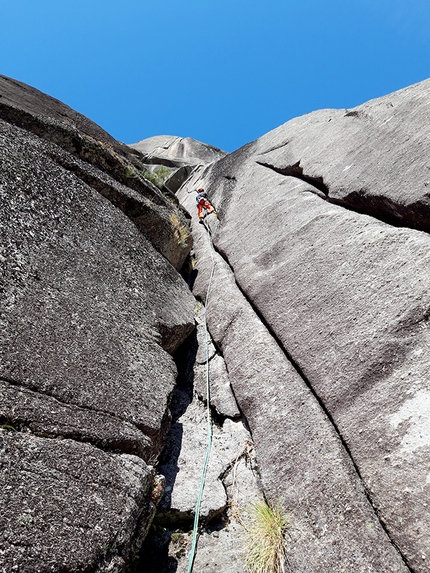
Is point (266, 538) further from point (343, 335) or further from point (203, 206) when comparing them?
point (203, 206)

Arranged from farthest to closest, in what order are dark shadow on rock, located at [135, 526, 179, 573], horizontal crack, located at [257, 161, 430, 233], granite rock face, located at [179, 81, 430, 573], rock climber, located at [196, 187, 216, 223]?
rock climber, located at [196, 187, 216, 223]
horizontal crack, located at [257, 161, 430, 233]
dark shadow on rock, located at [135, 526, 179, 573]
granite rock face, located at [179, 81, 430, 573]

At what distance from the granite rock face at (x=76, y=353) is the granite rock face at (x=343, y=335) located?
1.36 meters

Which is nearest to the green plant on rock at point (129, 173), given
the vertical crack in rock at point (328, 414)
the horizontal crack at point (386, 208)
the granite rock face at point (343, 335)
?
the granite rock face at point (343, 335)

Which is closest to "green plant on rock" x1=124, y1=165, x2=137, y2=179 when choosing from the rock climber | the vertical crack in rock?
the rock climber

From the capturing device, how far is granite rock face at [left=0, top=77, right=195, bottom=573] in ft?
10.6

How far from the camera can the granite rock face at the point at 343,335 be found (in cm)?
381

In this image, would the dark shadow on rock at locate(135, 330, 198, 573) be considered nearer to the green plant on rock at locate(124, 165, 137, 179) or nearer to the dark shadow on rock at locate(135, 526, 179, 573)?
the dark shadow on rock at locate(135, 526, 179, 573)

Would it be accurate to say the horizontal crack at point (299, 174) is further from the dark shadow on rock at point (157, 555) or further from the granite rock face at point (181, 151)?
the granite rock face at point (181, 151)

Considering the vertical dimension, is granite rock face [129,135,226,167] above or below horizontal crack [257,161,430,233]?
above

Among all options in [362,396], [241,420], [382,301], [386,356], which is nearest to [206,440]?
[241,420]

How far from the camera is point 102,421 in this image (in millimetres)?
4117

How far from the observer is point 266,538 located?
4.16 metres

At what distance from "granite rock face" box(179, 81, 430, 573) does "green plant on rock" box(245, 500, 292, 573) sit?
14cm

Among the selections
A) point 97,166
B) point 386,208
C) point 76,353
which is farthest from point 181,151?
point 76,353
